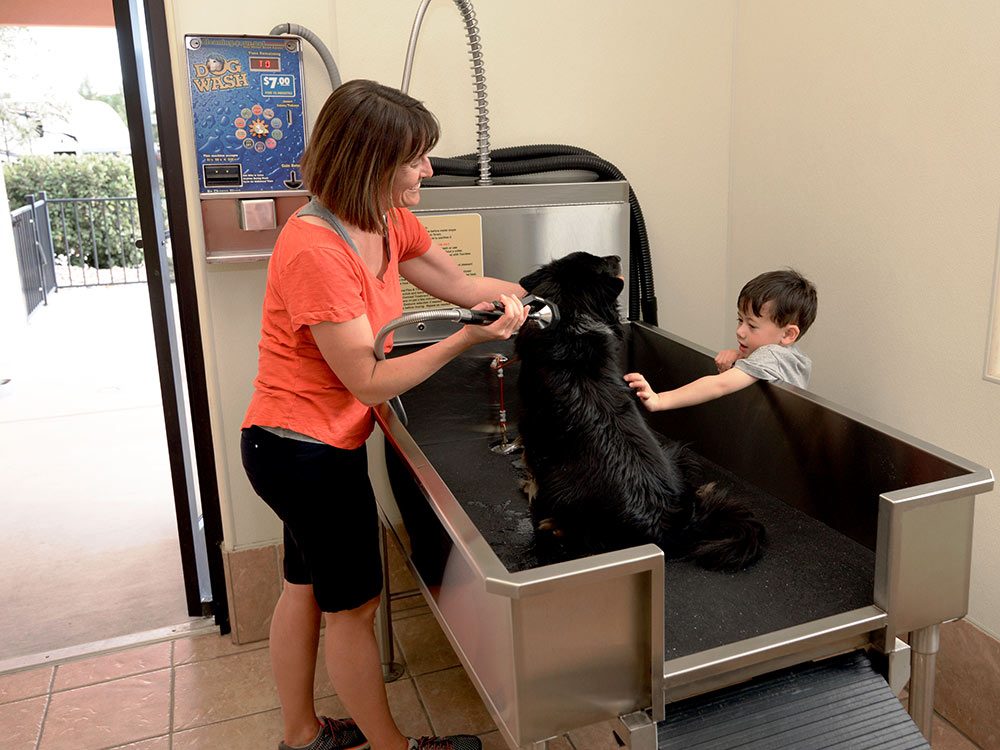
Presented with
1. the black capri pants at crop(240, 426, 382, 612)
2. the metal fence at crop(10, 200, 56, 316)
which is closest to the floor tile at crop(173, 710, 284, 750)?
→ the black capri pants at crop(240, 426, 382, 612)

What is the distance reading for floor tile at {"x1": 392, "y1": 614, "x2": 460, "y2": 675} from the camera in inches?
97.4

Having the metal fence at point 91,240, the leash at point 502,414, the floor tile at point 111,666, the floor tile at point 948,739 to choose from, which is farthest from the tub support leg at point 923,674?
the metal fence at point 91,240

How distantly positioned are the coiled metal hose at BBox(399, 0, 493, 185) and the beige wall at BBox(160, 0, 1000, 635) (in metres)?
0.14

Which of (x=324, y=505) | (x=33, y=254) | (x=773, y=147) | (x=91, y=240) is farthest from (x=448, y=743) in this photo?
(x=91, y=240)

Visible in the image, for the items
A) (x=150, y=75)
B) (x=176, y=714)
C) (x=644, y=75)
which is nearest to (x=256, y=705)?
(x=176, y=714)

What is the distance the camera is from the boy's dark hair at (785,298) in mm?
1961

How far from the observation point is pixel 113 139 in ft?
29.8

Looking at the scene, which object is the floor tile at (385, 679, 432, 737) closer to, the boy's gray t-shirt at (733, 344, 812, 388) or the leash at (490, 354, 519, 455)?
the leash at (490, 354, 519, 455)

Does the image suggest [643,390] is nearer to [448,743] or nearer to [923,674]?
[923,674]

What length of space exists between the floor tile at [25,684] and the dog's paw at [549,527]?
1.74 meters

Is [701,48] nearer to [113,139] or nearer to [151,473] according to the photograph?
[151,473]

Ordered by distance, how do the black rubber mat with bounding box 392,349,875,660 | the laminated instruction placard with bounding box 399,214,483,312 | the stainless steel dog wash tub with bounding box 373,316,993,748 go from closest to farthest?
1. the stainless steel dog wash tub with bounding box 373,316,993,748
2. the black rubber mat with bounding box 392,349,875,660
3. the laminated instruction placard with bounding box 399,214,483,312

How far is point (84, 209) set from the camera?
9.52 m

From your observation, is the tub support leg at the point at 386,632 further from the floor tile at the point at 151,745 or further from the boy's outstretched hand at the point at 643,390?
the boy's outstretched hand at the point at 643,390
